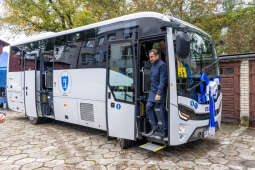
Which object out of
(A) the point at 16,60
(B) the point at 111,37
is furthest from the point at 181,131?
(A) the point at 16,60

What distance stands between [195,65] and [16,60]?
795 cm

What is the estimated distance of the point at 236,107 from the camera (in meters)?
7.87

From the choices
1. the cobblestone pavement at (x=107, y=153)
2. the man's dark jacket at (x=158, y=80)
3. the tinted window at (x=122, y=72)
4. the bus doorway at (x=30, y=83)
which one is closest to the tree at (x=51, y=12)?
the bus doorway at (x=30, y=83)

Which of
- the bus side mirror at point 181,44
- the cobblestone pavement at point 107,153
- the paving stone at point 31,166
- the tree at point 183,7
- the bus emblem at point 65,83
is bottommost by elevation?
the cobblestone pavement at point 107,153

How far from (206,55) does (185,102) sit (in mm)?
1664

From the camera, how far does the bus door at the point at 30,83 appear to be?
26.4ft

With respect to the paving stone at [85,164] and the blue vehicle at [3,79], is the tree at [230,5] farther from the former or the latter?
the blue vehicle at [3,79]

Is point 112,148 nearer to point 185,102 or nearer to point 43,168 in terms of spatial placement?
point 43,168

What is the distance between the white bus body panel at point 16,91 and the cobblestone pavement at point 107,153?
2.01 metres

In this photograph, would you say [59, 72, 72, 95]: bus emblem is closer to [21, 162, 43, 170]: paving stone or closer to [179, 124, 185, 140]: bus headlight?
[21, 162, 43, 170]: paving stone

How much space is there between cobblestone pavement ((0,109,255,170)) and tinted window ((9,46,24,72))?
3.18 m

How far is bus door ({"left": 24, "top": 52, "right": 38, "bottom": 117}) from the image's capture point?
8.05 meters

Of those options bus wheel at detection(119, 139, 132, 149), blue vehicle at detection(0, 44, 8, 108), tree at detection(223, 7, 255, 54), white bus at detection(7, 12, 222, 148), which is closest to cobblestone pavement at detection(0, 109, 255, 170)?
bus wheel at detection(119, 139, 132, 149)

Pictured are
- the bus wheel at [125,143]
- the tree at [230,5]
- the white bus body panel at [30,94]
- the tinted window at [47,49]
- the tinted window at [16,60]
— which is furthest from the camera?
the tree at [230,5]
